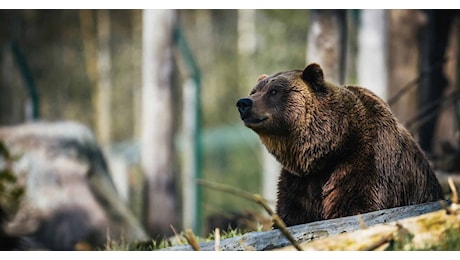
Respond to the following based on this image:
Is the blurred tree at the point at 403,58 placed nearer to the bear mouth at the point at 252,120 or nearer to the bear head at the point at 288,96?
the bear head at the point at 288,96

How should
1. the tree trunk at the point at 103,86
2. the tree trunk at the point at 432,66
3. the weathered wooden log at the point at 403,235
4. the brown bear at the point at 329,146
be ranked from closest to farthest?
the weathered wooden log at the point at 403,235 < the brown bear at the point at 329,146 < the tree trunk at the point at 432,66 < the tree trunk at the point at 103,86

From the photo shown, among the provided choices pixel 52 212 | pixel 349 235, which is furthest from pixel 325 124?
pixel 52 212

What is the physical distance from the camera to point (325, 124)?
12.6ft

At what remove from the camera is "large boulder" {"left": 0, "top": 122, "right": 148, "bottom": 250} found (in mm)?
6305

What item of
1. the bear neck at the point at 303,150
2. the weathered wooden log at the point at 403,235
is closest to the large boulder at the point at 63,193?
the bear neck at the point at 303,150

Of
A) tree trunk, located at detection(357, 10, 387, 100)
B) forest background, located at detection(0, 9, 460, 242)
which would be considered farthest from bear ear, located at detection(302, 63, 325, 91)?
tree trunk, located at detection(357, 10, 387, 100)

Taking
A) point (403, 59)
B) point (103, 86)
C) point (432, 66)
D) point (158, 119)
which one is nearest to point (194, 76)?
point (158, 119)

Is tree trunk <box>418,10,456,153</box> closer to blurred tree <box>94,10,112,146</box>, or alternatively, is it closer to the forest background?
the forest background

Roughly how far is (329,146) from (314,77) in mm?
372

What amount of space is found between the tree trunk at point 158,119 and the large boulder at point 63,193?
1.73 feet

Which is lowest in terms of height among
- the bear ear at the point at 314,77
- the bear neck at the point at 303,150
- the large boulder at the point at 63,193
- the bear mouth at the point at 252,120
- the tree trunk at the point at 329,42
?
the large boulder at the point at 63,193

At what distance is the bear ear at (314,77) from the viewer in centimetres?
385

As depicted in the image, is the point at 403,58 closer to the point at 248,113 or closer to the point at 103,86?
the point at 248,113

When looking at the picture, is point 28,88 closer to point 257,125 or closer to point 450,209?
point 257,125
